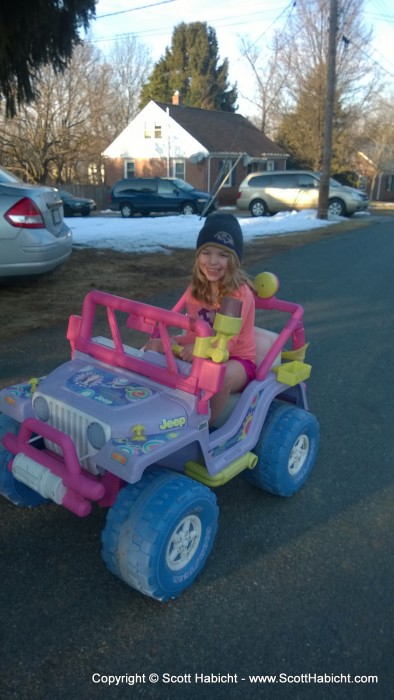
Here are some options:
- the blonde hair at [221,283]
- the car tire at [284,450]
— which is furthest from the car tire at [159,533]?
the blonde hair at [221,283]

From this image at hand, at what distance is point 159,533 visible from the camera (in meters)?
2.03

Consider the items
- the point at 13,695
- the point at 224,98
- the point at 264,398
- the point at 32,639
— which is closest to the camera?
the point at 13,695

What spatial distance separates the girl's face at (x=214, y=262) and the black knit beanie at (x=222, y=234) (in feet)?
0.11

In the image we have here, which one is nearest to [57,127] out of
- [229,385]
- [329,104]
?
[329,104]

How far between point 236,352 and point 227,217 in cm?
71

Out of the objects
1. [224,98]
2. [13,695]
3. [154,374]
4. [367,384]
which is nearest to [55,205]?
[367,384]

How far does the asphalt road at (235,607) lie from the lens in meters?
1.89

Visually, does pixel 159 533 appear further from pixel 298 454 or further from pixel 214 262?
pixel 214 262

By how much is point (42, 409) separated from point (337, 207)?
21.6 meters

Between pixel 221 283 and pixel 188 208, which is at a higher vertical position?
pixel 221 283

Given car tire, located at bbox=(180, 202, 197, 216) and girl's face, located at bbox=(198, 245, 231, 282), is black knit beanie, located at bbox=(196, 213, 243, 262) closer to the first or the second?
girl's face, located at bbox=(198, 245, 231, 282)

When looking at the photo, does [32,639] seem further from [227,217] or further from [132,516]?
[227,217]

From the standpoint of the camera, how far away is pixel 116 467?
A: 204 centimetres

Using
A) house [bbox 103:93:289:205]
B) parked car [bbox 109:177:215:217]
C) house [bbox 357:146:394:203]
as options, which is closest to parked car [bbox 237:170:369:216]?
parked car [bbox 109:177:215:217]
